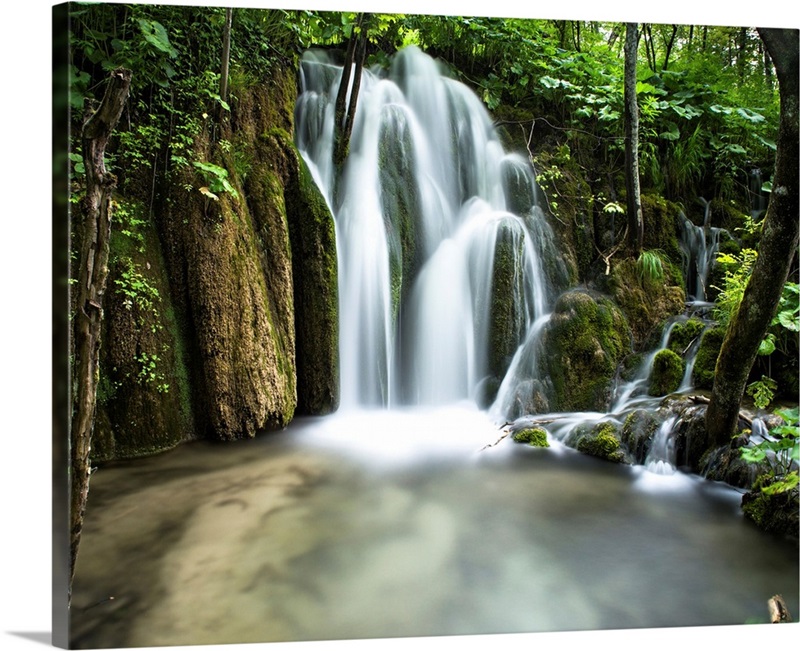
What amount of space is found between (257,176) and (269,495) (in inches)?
63.0

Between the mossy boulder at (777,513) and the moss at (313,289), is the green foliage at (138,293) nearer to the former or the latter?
the moss at (313,289)

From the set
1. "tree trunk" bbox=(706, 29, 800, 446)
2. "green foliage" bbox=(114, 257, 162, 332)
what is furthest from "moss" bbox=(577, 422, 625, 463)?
"green foliage" bbox=(114, 257, 162, 332)

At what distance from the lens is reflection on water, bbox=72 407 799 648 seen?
7.05 ft

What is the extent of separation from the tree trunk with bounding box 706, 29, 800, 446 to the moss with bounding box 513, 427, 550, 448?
0.78m

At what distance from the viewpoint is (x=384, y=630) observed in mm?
2195

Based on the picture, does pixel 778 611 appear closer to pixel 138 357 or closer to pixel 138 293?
pixel 138 357

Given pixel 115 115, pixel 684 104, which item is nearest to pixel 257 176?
pixel 115 115

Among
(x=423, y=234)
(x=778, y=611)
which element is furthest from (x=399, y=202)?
(x=778, y=611)

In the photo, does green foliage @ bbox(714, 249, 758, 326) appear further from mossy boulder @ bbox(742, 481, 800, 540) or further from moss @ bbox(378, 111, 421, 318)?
moss @ bbox(378, 111, 421, 318)

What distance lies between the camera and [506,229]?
10.0ft

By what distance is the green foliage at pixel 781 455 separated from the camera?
243 centimetres

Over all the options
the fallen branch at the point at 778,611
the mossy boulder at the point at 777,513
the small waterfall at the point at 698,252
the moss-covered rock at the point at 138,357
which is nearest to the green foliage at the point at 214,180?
the moss-covered rock at the point at 138,357

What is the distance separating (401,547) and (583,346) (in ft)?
4.70

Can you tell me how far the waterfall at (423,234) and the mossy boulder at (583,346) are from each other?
0.55ft
